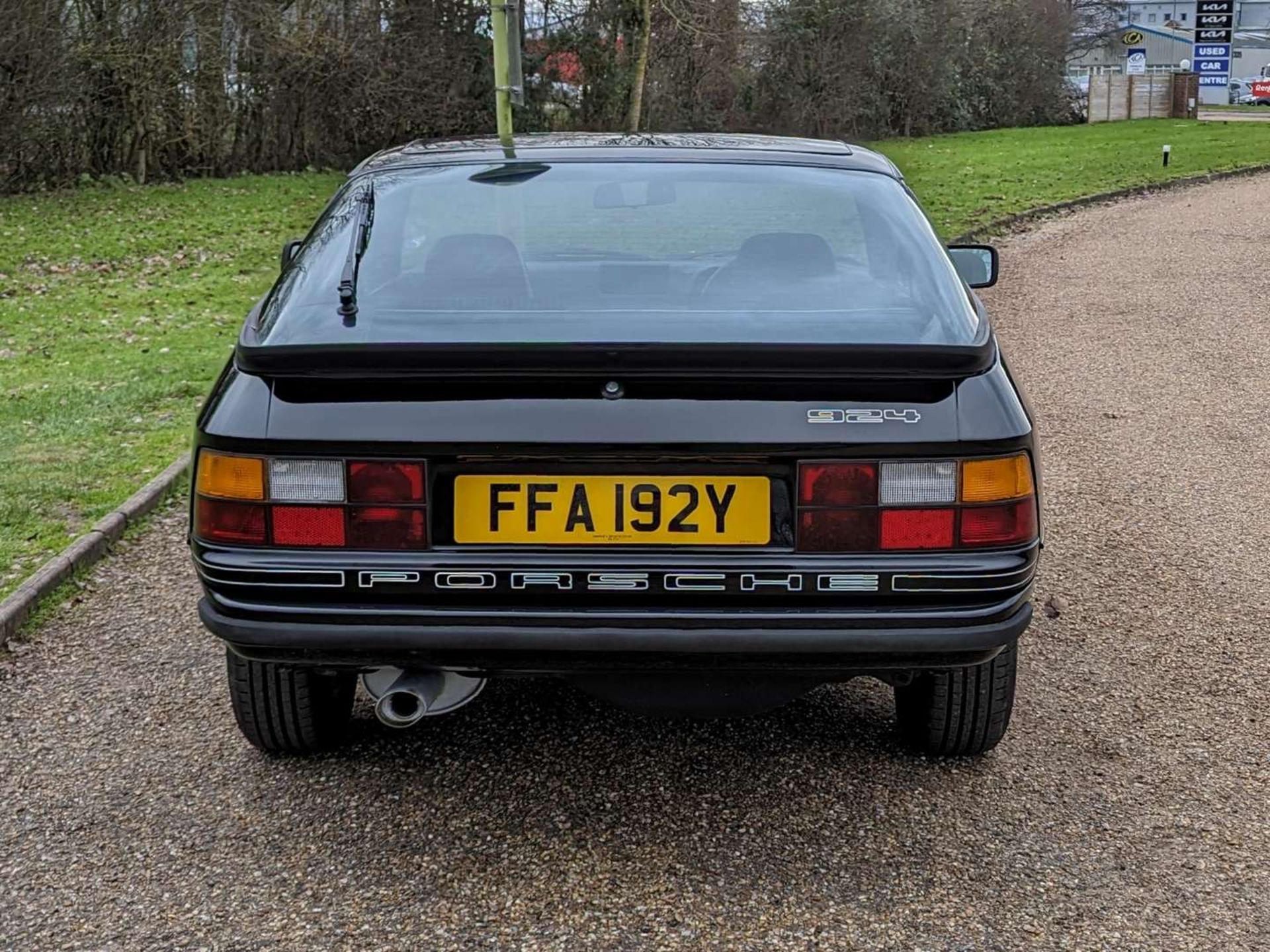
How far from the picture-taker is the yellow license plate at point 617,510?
2.97 metres

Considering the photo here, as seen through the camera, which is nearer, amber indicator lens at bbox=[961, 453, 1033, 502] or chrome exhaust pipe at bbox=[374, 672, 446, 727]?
amber indicator lens at bbox=[961, 453, 1033, 502]

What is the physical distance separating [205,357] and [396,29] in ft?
50.7

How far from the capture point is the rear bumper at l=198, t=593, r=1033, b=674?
2.99m

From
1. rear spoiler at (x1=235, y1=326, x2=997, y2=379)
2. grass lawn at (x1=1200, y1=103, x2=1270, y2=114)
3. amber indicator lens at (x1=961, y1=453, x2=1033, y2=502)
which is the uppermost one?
grass lawn at (x1=1200, y1=103, x2=1270, y2=114)

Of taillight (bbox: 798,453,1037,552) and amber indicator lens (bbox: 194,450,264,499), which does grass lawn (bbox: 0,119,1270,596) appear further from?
taillight (bbox: 798,453,1037,552)

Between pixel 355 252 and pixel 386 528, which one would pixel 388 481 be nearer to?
pixel 386 528

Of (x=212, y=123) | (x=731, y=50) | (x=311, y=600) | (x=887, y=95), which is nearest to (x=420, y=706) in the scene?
(x=311, y=600)

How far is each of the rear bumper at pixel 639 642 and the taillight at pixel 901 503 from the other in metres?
0.17

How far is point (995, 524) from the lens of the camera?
3037mm

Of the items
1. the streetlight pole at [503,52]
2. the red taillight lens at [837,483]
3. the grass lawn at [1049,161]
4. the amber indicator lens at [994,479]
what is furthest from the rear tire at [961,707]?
the grass lawn at [1049,161]

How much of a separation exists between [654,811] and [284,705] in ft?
3.19

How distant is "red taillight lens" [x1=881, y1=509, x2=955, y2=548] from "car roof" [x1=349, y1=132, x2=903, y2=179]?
143cm

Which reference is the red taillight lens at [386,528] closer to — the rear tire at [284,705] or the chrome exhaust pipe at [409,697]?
the chrome exhaust pipe at [409,697]

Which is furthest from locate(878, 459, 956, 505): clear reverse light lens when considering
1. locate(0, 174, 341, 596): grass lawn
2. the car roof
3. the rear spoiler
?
locate(0, 174, 341, 596): grass lawn
